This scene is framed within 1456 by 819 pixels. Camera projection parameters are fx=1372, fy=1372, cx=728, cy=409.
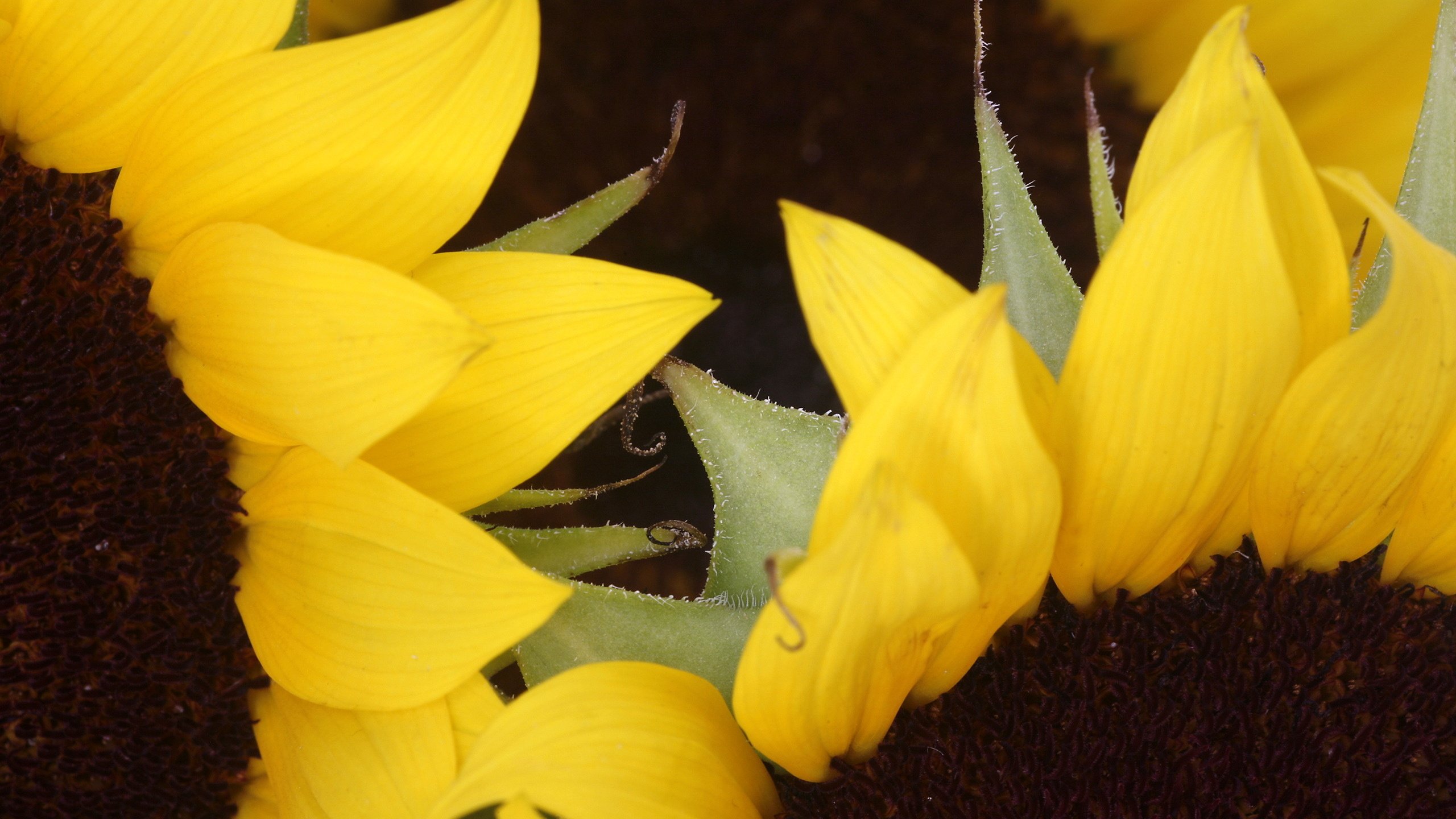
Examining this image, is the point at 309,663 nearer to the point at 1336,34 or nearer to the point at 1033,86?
the point at 1033,86

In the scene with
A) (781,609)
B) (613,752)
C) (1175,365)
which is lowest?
(613,752)

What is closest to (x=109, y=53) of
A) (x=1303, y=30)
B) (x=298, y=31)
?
(x=298, y=31)

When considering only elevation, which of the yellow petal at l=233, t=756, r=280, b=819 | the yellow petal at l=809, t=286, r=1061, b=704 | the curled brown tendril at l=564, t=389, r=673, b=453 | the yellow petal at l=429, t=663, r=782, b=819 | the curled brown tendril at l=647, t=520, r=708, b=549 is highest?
the yellow petal at l=809, t=286, r=1061, b=704

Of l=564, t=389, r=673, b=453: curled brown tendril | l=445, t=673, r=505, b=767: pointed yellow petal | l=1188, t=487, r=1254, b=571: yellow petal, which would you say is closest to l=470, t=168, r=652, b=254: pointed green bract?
l=564, t=389, r=673, b=453: curled brown tendril

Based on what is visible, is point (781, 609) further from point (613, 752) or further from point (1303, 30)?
point (1303, 30)

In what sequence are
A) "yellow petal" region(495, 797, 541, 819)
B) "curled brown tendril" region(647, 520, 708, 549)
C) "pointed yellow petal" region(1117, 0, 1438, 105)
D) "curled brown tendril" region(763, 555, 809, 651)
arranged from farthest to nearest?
"pointed yellow petal" region(1117, 0, 1438, 105)
"curled brown tendril" region(647, 520, 708, 549)
"yellow petal" region(495, 797, 541, 819)
"curled brown tendril" region(763, 555, 809, 651)

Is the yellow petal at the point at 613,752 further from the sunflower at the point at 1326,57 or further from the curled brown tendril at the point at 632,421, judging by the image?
the sunflower at the point at 1326,57

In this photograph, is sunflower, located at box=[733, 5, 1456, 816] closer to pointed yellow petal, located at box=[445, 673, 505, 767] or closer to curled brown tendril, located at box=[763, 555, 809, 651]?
curled brown tendril, located at box=[763, 555, 809, 651]

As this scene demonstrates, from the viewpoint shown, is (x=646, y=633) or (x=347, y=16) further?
(x=347, y=16)
